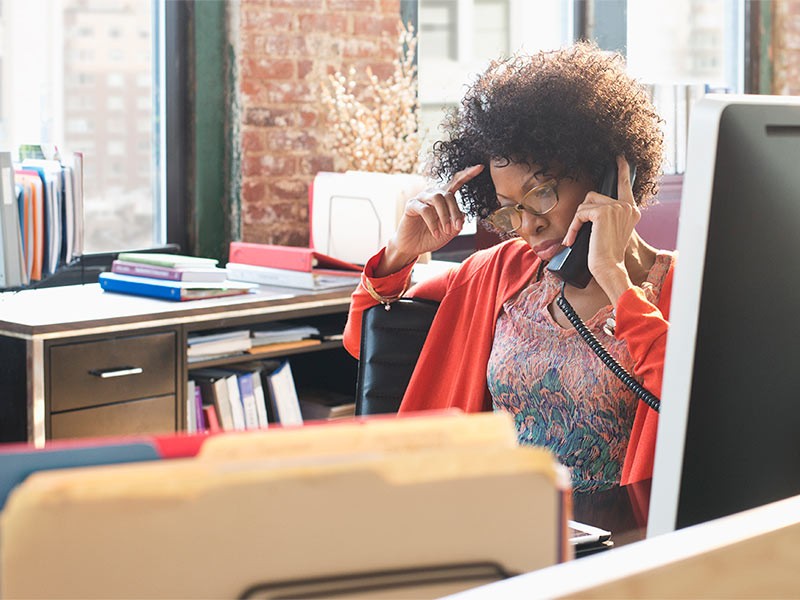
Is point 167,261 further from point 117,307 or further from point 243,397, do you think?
point 243,397

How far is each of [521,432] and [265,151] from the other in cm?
199

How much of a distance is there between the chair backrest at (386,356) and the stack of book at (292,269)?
114 cm

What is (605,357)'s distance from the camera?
5.83 ft

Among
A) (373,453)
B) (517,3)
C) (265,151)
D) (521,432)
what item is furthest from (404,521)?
(517,3)

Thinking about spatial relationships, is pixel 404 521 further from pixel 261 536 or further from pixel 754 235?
pixel 754 235

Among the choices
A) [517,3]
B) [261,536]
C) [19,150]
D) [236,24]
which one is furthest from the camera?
[517,3]

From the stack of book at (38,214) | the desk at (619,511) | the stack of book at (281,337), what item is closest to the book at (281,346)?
the stack of book at (281,337)

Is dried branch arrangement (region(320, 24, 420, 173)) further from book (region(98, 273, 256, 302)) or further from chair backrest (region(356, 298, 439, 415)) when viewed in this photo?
chair backrest (region(356, 298, 439, 415))

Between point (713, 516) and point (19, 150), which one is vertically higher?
point (19, 150)

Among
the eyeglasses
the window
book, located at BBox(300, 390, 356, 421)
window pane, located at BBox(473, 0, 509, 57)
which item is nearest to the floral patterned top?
the eyeglasses

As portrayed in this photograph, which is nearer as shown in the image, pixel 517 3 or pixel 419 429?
pixel 419 429

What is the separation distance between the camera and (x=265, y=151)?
364cm

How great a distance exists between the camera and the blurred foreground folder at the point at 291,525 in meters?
0.48

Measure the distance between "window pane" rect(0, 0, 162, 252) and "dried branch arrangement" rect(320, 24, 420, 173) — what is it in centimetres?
59
